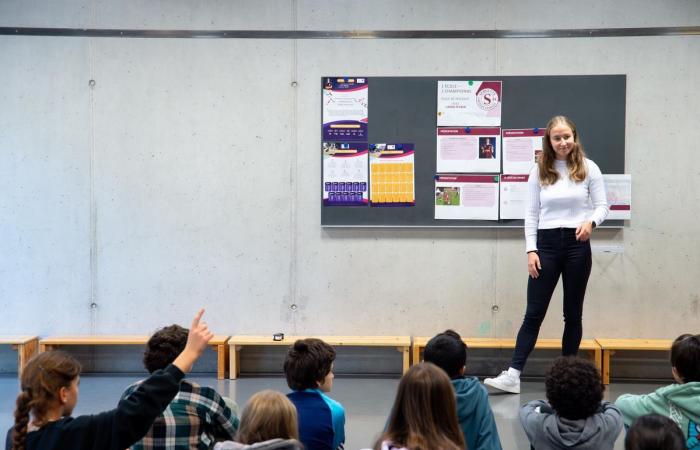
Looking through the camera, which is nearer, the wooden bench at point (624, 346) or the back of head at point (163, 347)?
the back of head at point (163, 347)

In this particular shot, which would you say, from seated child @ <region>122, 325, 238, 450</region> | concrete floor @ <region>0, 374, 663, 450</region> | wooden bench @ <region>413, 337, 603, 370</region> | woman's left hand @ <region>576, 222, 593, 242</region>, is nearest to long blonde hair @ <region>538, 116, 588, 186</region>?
woman's left hand @ <region>576, 222, 593, 242</region>

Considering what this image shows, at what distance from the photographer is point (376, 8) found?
409 centimetres

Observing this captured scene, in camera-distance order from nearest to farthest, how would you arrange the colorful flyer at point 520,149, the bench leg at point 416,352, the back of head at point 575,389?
the back of head at point 575,389 < the bench leg at point 416,352 < the colorful flyer at point 520,149

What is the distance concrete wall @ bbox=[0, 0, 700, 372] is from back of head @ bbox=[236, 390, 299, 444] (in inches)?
102

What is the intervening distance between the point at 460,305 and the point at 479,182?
0.85 metres

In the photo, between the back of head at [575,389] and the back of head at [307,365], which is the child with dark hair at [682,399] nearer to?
the back of head at [575,389]

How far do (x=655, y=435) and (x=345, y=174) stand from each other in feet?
9.68

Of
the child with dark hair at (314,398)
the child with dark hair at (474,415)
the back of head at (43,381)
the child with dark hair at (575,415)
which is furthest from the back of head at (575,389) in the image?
the back of head at (43,381)

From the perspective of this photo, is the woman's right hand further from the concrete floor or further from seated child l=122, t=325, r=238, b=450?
seated child l=122, t=325, r=238, b=450

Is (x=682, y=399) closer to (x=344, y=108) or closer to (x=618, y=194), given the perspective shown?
(x=618, y=194)

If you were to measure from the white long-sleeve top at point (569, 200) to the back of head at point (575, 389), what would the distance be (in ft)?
5.65

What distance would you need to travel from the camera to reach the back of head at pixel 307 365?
206 cm

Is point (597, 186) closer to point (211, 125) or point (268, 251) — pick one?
point (268, 251)

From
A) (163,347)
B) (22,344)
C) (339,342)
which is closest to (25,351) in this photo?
(22,344)
